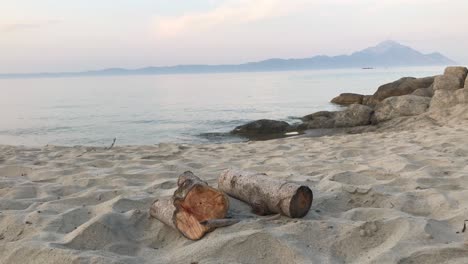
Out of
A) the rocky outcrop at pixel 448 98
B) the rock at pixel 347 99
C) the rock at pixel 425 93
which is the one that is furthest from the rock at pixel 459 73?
the rock at pixel 347 99

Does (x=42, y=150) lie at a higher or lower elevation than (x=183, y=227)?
lower

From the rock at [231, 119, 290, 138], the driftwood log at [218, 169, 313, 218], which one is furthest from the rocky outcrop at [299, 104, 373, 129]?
the driftwood log at [218, 169, 313, 218]

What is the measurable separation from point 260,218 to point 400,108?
12.5 metres

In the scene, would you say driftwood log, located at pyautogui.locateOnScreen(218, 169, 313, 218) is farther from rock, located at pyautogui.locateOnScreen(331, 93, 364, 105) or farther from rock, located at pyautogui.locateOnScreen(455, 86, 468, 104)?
rock, located at pyautogui.locateOnScreen(331, 93, 364, 105)

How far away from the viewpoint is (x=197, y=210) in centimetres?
350

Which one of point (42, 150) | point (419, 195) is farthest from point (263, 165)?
point (42, 150)

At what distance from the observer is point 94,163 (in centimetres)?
714

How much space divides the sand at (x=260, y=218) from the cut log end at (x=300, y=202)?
0.09m

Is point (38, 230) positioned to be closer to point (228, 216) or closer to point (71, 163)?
point (228, 216)

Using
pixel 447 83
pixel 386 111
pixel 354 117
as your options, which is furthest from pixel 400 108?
pixel 447 83

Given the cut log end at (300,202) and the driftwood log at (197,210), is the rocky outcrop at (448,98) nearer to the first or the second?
the cut log end at (300,202)

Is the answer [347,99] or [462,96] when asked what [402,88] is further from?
[462,96]

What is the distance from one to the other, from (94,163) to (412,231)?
17.2 ft

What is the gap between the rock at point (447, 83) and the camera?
14.6 meters
